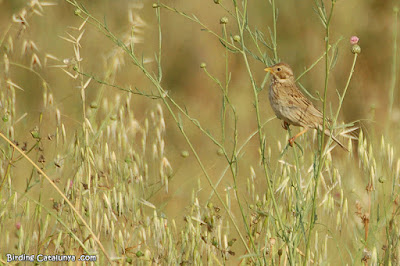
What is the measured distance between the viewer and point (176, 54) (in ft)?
25.7

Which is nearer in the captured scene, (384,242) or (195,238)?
(195,238)

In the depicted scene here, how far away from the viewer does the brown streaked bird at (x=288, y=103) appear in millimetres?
4488

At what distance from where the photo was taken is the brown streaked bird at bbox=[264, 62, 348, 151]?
4.49 metres

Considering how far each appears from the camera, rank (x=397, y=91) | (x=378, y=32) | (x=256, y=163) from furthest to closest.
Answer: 1. (x=378, y=32)
2. (x=397, y=91)
3. (x=256, y=163)

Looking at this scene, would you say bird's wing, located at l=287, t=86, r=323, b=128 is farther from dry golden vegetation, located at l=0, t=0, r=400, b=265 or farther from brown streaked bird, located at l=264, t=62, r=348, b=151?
dry golden vegetation, located at l=0, t=0, r=400, b=265

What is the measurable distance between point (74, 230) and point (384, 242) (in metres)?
1.51

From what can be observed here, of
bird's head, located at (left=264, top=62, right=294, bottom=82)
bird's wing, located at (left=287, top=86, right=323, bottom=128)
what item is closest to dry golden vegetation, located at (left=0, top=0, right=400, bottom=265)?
bird's wing, located at (left=287, top=86, right=323, bottom=128)

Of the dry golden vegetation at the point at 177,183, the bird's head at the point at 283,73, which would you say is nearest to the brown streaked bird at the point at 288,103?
the bird's head at the point at 283,73

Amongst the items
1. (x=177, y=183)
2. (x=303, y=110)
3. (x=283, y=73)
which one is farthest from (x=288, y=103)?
(x=177, y=183)

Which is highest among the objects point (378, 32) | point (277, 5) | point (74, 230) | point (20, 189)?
point (277, 5)

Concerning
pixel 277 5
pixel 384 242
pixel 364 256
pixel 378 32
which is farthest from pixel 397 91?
pixel 364 256

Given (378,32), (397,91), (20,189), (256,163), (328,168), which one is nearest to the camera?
(328,168)

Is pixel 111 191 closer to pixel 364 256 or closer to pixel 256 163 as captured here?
pixel 364 256

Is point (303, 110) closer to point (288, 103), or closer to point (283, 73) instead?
point (288, 103)
